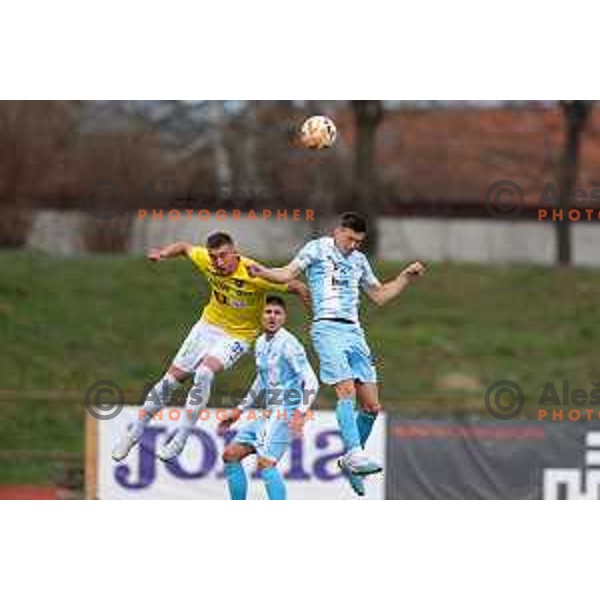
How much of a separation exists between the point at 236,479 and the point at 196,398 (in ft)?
3.21

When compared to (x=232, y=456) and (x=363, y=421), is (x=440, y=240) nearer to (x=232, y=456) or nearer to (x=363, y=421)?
(x=232, y=456)

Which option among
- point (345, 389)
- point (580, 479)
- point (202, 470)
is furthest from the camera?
point (580, 479)

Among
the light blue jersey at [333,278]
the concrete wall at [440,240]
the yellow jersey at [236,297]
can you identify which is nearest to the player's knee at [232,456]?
the yellow jersey at [236,297]

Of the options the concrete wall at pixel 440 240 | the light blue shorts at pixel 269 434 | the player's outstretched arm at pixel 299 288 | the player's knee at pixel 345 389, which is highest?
the concrete wall at pixel 440 240

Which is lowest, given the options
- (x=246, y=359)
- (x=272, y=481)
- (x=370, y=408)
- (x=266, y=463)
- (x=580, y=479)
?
(x=272, y=481)

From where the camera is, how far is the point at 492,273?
29547 mm

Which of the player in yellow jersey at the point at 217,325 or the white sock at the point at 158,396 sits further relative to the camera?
the white sock at the point at 158,396

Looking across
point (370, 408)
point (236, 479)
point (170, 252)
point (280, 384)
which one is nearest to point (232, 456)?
point (236, 479)

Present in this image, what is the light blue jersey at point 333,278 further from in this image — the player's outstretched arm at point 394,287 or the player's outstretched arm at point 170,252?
the player's outstretched arm at point 170,252

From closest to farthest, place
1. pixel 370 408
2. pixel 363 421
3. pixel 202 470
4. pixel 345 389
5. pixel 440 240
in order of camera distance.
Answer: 1. pixel 345 389
2. pixel 370 408
3. pixel 363 421
4. pixel 202 470
5. pixel 440 240

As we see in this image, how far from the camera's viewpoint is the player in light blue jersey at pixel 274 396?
43.9ft

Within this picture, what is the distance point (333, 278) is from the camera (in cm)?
1291

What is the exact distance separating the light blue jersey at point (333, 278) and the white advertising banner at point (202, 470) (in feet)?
23.8

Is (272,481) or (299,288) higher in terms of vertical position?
(299,288)
